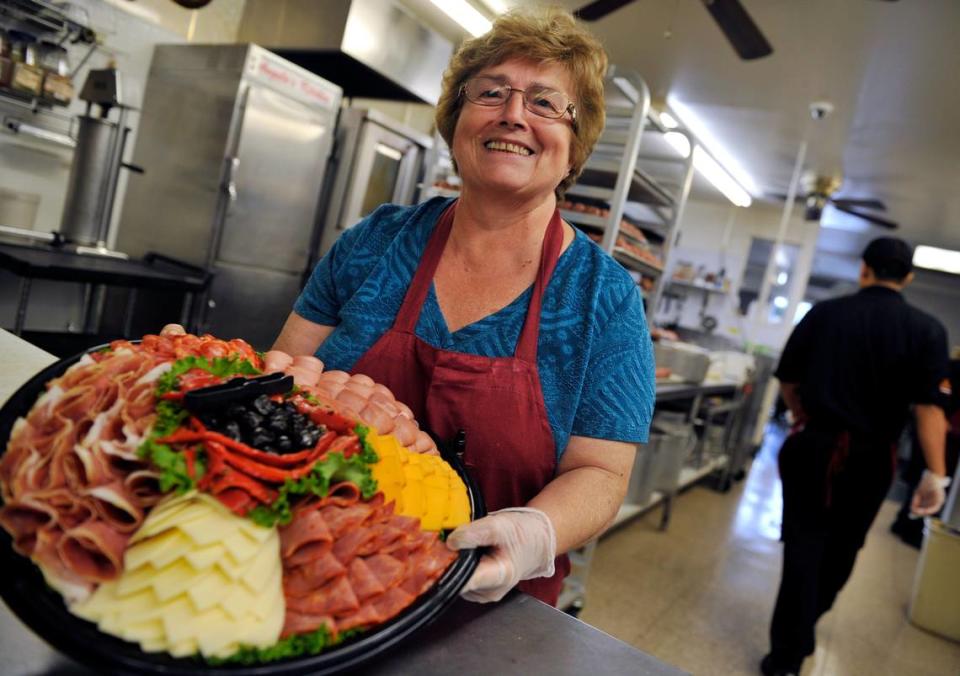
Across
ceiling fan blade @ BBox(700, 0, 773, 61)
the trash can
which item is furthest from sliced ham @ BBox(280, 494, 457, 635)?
the trash can

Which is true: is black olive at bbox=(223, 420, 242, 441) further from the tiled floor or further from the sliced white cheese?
the tiled floor

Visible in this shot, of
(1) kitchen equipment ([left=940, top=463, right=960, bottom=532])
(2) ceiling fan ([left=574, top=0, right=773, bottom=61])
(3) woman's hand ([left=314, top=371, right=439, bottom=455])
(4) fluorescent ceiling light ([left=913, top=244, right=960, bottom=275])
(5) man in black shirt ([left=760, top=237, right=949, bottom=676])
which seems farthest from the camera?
(4) fluorescent ceiling light ([left=913, top=244, right=960, bottom=275])

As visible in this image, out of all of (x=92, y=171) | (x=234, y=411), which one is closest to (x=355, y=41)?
(x=92, y=171)

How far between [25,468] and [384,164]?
16.1 feet

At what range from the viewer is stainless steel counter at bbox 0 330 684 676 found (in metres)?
0.72

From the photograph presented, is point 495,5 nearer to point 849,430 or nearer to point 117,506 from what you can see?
point 849,430

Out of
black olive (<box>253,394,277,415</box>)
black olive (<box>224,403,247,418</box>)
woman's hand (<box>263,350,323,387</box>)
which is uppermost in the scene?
black olive (<box>253,394,277,415</box>)

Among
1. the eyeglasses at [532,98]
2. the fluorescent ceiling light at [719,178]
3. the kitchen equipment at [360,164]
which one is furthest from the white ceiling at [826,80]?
the eyeglasses at [532,98]

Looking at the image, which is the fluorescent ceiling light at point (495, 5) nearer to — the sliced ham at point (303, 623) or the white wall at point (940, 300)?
the sliced ham at point (303, 623)

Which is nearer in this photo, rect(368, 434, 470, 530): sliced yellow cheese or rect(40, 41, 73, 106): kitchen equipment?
rect(368, 434, 470, 530): sliced yellow cheese

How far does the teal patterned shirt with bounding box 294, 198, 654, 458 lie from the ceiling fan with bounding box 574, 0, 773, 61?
2.54 m

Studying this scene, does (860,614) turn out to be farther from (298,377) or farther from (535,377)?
(298,377)

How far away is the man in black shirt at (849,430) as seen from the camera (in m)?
2.95

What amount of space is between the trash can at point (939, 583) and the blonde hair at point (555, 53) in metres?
3.89
